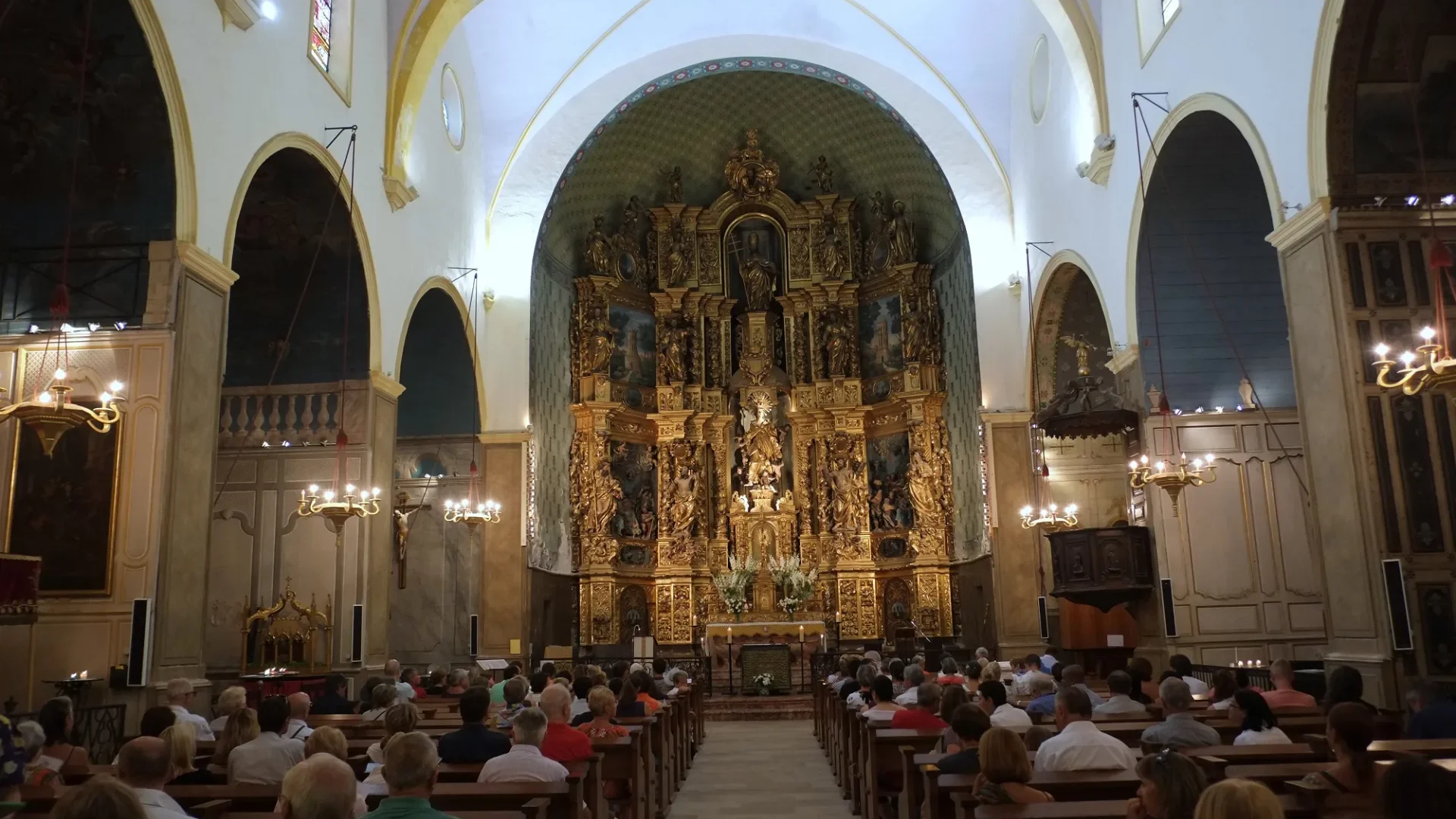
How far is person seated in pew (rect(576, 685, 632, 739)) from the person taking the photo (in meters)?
7.69

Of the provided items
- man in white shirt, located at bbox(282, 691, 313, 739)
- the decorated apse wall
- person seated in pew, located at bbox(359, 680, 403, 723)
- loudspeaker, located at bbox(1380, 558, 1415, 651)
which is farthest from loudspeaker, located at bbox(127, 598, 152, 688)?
the decorated apse wall

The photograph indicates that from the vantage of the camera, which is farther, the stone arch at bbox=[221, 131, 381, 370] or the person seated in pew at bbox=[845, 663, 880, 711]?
the stone arch at bbox=[221, 131, 381, 370]

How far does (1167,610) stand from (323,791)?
40.6 ft

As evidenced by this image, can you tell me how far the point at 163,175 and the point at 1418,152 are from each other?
447 inches

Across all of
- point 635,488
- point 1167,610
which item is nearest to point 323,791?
point 1167,610

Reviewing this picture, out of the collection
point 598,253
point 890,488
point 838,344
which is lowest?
point 890,488

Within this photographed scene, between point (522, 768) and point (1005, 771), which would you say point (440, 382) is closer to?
point (522, 768)

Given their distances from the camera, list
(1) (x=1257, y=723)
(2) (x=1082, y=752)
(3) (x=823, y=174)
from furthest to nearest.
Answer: (3) (x=823, y=174)
(1) (x=1257, y=723)
(2) (x=1082, y=752)

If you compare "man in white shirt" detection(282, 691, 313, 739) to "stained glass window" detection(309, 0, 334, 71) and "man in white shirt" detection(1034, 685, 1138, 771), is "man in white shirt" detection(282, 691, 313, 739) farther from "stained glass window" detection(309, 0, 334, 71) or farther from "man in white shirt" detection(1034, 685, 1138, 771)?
"stained glass window" detection(309, 0, 334, 71)

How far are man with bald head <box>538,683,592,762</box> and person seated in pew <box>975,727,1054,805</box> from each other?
8.84 feet

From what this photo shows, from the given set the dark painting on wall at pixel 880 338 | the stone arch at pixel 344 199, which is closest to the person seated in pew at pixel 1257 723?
the stone arch at pixel 344 199

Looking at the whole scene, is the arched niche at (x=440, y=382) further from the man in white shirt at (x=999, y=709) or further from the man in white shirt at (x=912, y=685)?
the man in white shirt at (x=999, y=709)

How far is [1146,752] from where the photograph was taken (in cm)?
614

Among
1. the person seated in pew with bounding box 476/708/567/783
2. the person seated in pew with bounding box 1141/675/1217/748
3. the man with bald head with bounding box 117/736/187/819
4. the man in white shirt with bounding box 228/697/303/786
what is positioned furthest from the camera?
the person seated in pew with bounding box 1141/675/1217/748
